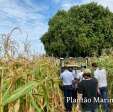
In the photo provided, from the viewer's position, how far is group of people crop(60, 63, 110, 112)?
39.2ft

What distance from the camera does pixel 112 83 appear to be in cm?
1470

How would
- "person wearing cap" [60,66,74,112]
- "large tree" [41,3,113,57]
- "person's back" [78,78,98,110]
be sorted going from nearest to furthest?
"person's back" [78,78,98,110]
"person wearing cap" [60,66,74,112]
"large tree" [41,3,113,57]

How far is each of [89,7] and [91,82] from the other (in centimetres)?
4816

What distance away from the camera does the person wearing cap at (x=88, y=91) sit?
38.9ft

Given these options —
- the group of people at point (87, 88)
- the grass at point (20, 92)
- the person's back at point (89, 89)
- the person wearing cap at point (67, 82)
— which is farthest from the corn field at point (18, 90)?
the person wearing cap at point (67, 82)

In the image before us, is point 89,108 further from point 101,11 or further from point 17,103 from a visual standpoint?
point 101,11

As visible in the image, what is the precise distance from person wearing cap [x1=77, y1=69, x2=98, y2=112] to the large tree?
39032 millimetres

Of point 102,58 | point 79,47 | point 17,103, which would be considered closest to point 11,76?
point 17,103

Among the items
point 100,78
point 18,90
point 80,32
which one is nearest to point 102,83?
point 100,78

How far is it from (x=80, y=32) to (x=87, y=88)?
44.4 metres

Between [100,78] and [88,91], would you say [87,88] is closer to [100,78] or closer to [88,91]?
[88,91]

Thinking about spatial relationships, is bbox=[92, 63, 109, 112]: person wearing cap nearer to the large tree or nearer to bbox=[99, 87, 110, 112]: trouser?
bbox=[99, 87, 110, 112]: trouser

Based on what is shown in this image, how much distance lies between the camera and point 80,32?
56.2m

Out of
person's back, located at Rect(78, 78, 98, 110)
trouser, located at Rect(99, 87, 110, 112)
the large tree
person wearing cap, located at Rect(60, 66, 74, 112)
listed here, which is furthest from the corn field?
the large tree
